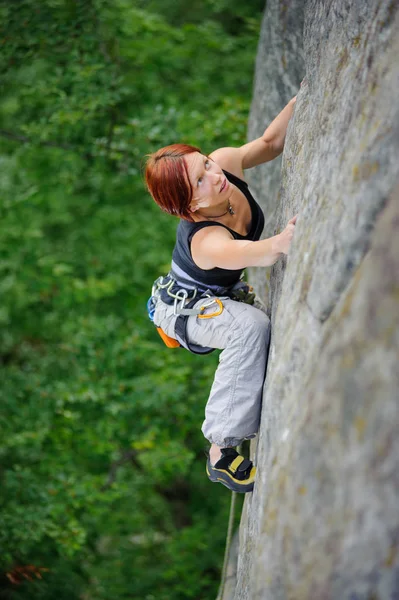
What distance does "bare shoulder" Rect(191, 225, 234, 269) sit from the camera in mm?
2627

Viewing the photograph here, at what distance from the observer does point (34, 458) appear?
20.2 ft

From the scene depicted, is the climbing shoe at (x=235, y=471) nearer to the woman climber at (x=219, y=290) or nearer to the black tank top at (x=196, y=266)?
the woman climber at (x=219, y=290)

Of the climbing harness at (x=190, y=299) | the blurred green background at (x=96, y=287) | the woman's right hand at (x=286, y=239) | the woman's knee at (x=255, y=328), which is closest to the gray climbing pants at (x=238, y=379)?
the woman's knee at (x=255, y=328)

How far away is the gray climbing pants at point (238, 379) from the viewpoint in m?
2.67

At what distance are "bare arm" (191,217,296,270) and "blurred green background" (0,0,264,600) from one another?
122 inches

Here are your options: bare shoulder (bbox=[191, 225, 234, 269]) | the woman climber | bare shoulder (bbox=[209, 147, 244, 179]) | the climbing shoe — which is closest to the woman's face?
the woman climber

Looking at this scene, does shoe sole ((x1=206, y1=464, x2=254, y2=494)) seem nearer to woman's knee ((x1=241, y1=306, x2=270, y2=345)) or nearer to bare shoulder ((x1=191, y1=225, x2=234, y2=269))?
woman's knee ((x1=241, y1=306, x2=270, y2=345))

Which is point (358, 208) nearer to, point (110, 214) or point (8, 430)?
point (8, 430)

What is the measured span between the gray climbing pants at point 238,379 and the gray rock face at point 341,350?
17cm

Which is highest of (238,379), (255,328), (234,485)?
(255,328)

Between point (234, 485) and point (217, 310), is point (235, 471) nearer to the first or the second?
point (234, 485)

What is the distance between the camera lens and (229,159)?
10.4ft

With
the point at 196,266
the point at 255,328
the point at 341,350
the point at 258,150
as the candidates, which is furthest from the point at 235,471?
the point at 258,150

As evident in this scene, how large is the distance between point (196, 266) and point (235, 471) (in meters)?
1.02
